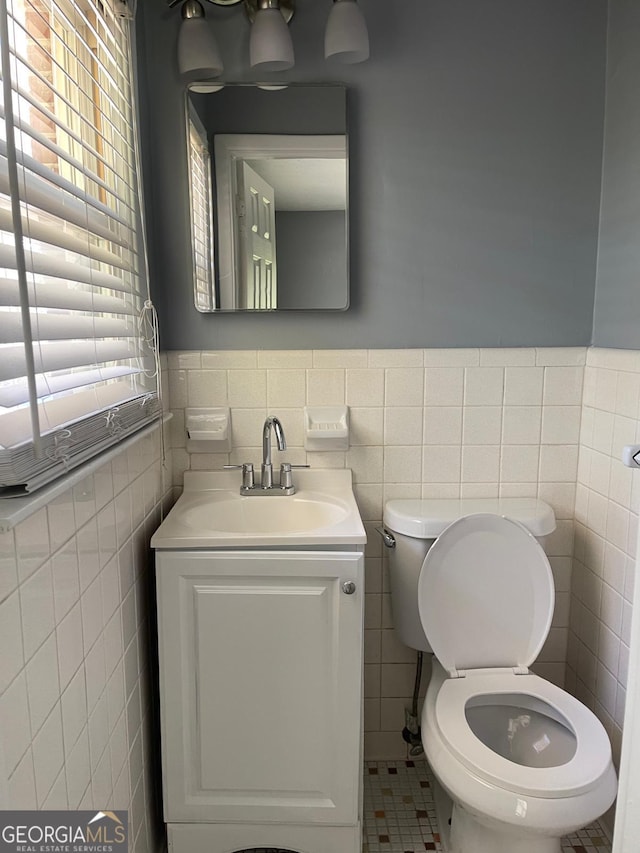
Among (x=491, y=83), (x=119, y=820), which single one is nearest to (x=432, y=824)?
(x=119, y=820)

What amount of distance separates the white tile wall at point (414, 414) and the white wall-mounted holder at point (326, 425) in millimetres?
26

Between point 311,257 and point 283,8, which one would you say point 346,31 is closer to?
point 283,8

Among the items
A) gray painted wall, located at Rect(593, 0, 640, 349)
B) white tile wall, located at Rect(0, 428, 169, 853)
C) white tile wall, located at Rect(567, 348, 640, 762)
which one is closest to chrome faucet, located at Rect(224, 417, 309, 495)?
white tile wall, located at Rect(0, 428, 169, 853)

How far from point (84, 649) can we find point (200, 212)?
4.05ft

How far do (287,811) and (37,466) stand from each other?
120cm

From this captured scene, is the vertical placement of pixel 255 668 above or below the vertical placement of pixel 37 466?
below

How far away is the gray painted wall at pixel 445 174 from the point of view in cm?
187

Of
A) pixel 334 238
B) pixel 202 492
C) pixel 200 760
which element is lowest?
pixel 200 760

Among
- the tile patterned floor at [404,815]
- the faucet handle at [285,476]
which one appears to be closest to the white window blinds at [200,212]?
the faucet handle at [285,476]

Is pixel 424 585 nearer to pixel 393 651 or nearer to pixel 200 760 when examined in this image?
pixel 393 651

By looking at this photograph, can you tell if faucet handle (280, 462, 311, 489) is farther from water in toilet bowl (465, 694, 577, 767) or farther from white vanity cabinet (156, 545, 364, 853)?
water in toilet bowl (465, 694, 577, 767)

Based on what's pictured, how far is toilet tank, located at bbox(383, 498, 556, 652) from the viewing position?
186 centimetres

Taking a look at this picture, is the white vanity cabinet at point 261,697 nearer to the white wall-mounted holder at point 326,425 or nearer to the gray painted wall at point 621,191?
the white wall-mounted holder at point 326,425

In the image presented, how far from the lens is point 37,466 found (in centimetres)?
96
